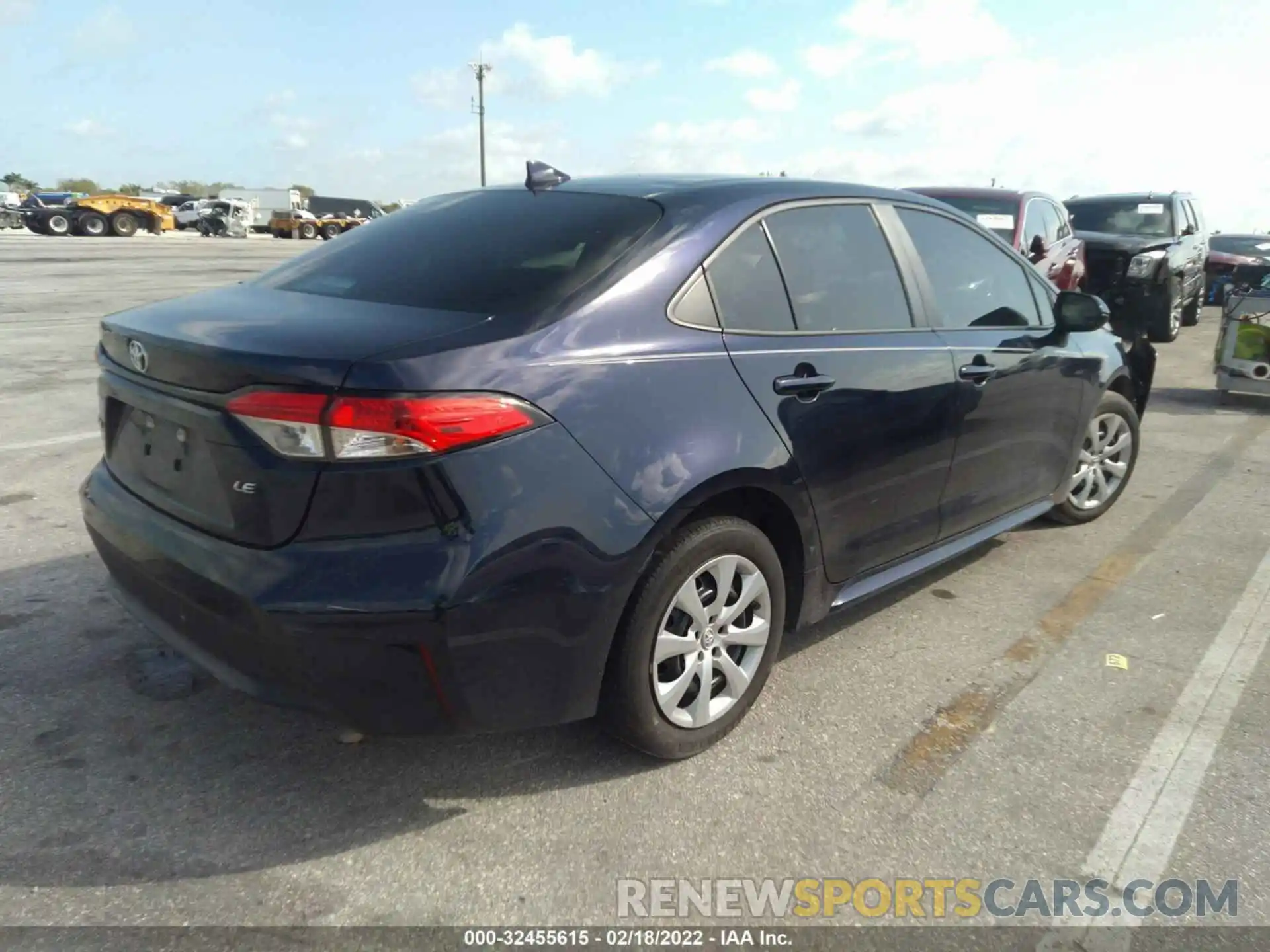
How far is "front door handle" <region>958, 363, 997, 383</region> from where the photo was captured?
3.64 meters

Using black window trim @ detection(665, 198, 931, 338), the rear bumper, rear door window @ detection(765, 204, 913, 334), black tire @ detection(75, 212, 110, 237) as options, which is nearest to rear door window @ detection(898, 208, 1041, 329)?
black window trim @ detection(665, 198, 931, 338)

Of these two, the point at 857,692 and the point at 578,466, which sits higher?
the point at 578,466

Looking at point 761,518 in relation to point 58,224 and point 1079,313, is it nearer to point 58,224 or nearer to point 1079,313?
point 1079,313

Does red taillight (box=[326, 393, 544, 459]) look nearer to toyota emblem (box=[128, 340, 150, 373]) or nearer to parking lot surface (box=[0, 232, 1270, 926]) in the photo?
toyota emblem (box=[128, 340, 150, 373])

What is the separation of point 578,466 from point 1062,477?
311 centimetres

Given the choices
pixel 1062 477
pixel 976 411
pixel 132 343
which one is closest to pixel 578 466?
pixel 132 343

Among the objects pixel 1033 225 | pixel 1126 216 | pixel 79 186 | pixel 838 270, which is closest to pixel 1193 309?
pixel 1126 216

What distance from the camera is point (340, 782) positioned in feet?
8.86

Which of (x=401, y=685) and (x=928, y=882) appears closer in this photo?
(x=401, y=685)

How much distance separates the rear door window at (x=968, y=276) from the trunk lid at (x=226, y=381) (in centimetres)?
203

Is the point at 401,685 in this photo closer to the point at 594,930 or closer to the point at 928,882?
the point at 594,930

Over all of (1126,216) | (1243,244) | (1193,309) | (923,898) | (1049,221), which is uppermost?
(1126,216)

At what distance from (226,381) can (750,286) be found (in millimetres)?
1506

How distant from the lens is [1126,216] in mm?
12820
